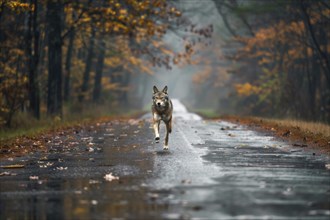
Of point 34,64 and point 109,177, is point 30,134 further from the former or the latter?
point 109,177

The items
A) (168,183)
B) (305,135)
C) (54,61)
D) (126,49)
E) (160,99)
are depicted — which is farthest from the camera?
(126,49)

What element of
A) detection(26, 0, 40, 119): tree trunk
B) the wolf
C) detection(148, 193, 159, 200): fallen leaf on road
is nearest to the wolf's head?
the wolf

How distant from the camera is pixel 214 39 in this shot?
8831 cm

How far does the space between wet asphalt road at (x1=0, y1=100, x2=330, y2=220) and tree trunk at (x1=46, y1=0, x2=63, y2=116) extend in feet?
52.7

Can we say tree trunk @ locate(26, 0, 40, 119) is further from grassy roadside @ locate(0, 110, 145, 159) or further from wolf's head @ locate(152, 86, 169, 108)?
wolf's head @ locate(152, 86, 169, 108)

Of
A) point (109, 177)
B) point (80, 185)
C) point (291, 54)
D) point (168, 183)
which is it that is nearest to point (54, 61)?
point (291, 54)

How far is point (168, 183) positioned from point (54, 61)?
2536cm

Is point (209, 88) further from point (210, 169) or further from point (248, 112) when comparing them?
point (210, 169)

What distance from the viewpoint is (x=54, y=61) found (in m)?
36.8

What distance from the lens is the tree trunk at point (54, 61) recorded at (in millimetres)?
35969

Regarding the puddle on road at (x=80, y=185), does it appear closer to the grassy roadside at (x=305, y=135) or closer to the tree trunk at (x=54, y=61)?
the grassy roadside at (x=305, y=135)

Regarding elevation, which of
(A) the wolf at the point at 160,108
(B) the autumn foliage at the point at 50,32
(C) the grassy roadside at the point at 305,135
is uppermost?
(B) the autumn foliage at the point at 50,32

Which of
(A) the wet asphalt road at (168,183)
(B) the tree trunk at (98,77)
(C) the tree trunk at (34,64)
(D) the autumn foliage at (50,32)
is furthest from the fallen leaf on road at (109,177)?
(B) the tree trunk at (98,77)

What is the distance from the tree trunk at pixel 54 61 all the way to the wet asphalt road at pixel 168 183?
52.7 feet
